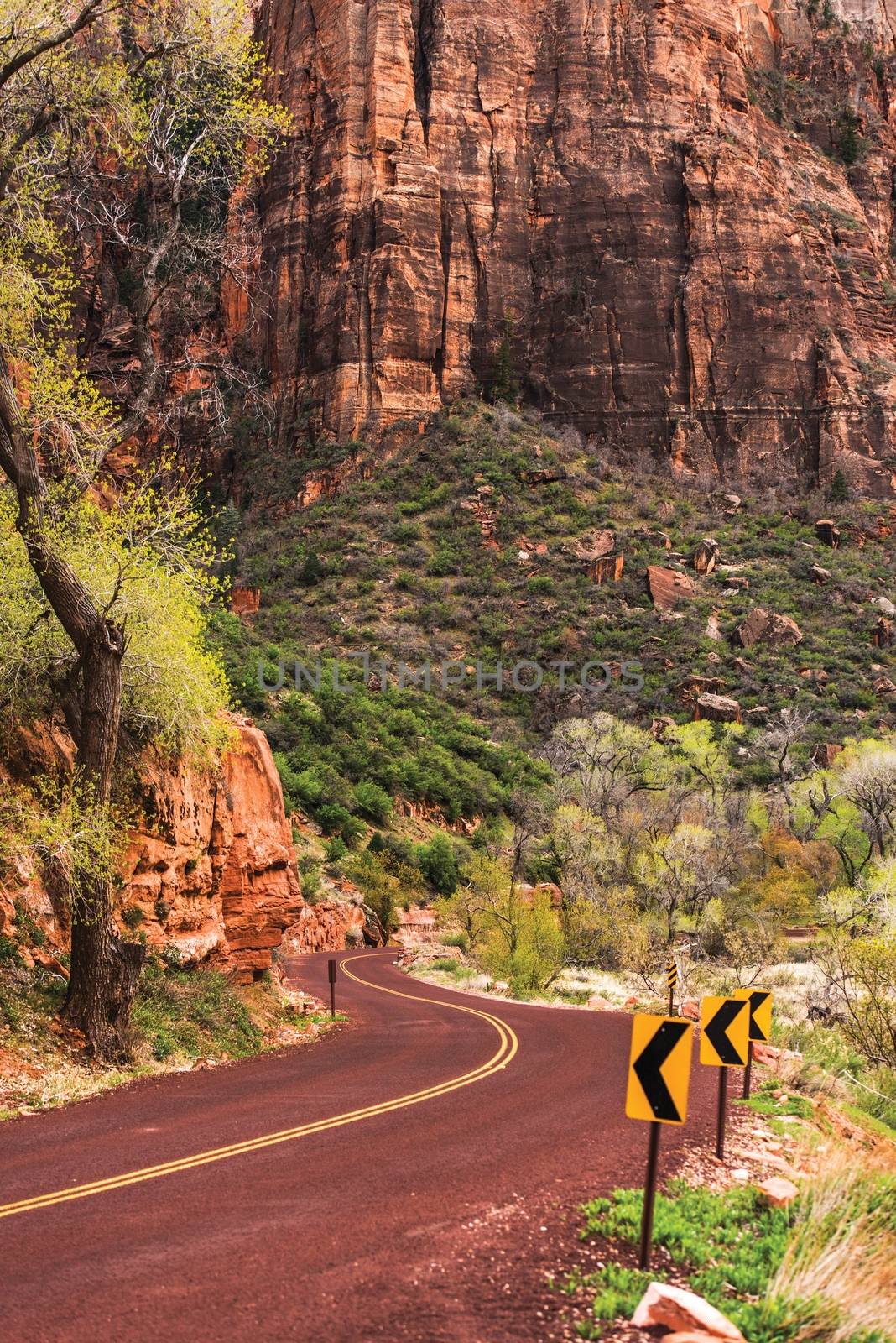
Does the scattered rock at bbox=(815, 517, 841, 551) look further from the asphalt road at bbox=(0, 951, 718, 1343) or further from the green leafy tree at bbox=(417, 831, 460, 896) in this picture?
the asphalt road at bbox=(0, 951, 718, 1343)

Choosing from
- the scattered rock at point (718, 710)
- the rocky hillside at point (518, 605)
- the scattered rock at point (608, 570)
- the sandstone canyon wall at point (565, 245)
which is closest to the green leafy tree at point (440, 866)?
the rocky hillside at point (518, 605)

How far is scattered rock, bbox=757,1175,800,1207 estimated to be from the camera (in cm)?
707

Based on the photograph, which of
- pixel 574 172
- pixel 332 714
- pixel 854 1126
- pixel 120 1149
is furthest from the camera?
pixel 574 172

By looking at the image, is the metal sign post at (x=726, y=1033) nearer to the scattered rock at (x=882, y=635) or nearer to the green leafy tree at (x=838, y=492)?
the scattered rock at (x=882, y=635)

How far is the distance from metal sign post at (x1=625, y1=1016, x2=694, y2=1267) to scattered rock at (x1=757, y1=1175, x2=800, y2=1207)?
5.58ft

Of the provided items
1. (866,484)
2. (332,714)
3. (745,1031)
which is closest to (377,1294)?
(745,1031)

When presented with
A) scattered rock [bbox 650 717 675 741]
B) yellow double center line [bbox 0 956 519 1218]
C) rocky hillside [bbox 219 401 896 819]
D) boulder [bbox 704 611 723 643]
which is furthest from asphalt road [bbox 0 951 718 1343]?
boulder [bbox 704 611 723 643]

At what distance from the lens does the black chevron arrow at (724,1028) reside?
28.3 ft

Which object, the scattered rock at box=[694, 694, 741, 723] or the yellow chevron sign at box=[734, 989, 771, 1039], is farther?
the scattered rock at box=[694, 694, 741, 723]

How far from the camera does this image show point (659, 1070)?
5727 mm

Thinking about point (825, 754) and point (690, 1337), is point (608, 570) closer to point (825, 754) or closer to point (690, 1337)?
point (825, 754)

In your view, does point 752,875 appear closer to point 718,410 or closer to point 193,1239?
point 193,1239

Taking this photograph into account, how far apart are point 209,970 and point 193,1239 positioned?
29.5ft

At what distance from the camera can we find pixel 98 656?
11.2 meters
